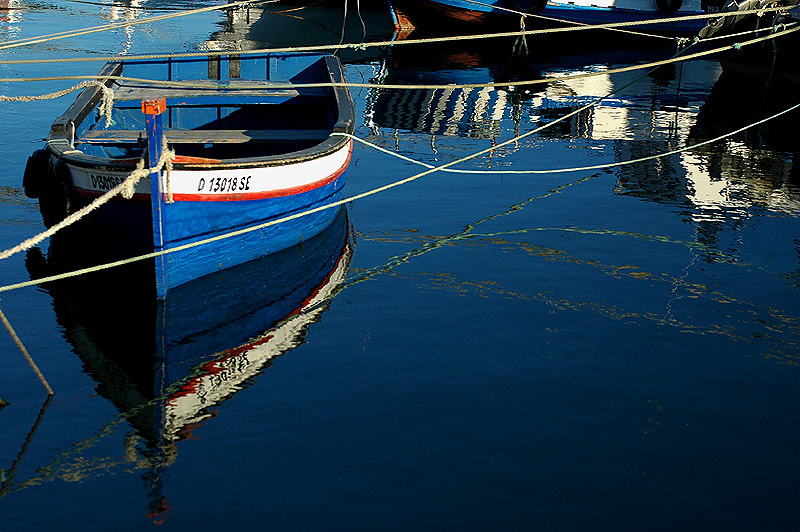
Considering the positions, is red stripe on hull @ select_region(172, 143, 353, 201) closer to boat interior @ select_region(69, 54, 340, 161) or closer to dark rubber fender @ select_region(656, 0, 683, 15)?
boat interior @ select_region(69, 54, 340, 161)

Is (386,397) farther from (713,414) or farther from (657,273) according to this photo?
(657,273)

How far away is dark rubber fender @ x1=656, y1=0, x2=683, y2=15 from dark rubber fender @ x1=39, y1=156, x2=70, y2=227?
23543mm

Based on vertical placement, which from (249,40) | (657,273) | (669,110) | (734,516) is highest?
(249,40)

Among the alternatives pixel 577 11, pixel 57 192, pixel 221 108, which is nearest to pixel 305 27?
pixel 577 11

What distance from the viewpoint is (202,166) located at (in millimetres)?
9445

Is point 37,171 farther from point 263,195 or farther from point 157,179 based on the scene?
A: point 263,195

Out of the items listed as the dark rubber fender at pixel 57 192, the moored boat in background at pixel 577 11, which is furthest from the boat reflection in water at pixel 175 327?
the moored boat in background at pixel 577 11

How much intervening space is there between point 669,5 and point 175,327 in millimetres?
24525

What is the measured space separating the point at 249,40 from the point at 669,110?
54.1 ft

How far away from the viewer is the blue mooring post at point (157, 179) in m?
8.80

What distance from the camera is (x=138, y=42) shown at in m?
29.7

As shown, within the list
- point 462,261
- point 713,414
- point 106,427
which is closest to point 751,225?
point 462,261

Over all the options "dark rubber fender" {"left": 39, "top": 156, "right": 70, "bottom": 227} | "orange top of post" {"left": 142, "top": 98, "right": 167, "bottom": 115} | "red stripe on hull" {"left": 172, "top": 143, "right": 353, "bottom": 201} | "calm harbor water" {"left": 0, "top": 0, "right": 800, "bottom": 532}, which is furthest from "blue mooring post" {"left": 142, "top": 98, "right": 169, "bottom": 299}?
"dark rubber fender" {"left": 39, "top": 156, "right": 70, "bottom": 227}

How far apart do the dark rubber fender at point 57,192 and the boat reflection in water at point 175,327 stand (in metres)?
0.47
